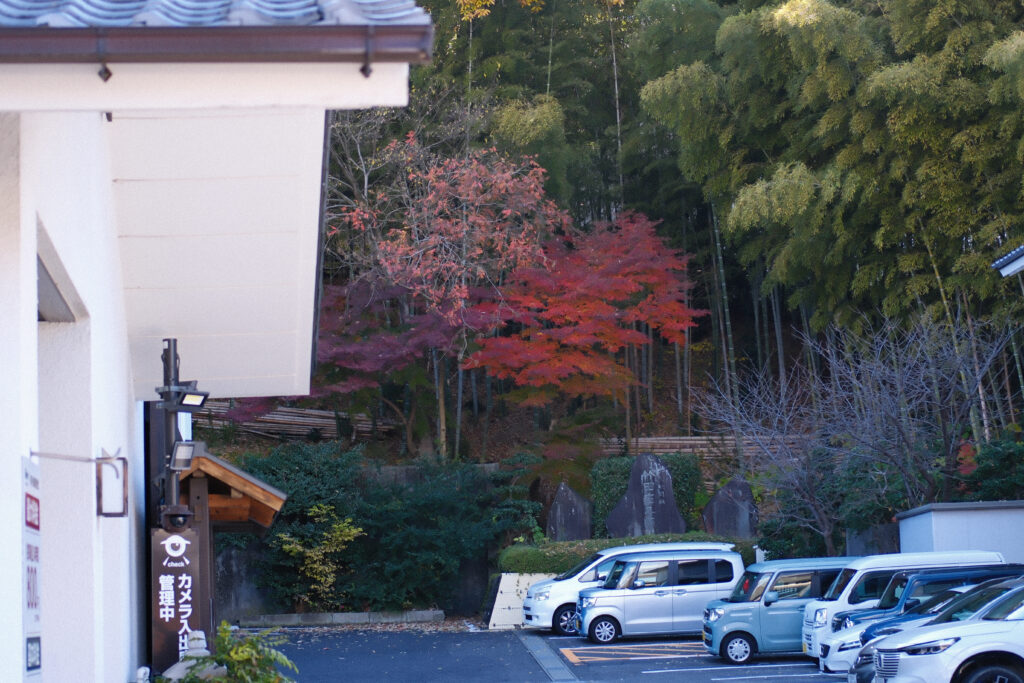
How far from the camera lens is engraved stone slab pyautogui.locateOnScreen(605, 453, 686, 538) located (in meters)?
23.3

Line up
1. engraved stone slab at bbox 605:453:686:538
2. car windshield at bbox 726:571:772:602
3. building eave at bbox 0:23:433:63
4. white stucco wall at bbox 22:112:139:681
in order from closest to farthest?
building eave at bbox 0:23:433:63
white stucco wall at bbox 22:112:139:681
car windshield at bbox 726:571:772:602
engraved stone slab at bbox 605:453:686:538

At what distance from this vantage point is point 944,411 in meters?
17.6

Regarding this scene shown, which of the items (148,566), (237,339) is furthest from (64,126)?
(148,566)

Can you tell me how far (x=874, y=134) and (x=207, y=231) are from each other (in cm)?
1534

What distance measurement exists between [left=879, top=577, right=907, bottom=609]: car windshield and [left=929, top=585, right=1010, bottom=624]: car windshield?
1.95 m

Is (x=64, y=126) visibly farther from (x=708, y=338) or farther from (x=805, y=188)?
(x=708, y=338)

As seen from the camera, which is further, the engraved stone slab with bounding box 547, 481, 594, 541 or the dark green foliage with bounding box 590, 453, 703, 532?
the dark green foliage with bounding box 590, 453, 703, 532

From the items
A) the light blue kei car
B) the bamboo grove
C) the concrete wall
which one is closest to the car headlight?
the light blue kei car

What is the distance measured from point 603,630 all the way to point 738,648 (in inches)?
135

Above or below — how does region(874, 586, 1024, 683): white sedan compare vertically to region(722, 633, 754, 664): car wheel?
above

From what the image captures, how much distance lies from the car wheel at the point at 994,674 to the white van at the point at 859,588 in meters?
3.47

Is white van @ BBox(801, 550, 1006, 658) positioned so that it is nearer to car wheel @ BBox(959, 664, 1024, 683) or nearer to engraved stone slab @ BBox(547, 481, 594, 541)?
car wheel @ BBox(959, 664, 1024, 683)

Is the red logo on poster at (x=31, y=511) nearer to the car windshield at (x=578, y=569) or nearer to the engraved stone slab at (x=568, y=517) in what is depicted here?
the car windshield at (x=578, y=569)

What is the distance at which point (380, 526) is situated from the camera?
23.1 metres
